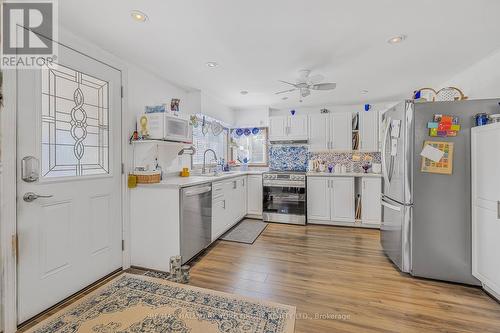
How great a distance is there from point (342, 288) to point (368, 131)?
3164mm

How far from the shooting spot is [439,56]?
8.54 feet

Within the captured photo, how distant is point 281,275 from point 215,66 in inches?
103

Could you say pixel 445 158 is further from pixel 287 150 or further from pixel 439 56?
pixel 287 150

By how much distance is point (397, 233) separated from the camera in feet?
8.20

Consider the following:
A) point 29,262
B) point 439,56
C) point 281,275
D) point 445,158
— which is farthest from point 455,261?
point 29,262

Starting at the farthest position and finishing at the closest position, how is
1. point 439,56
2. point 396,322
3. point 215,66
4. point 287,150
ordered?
1. point 287,150
2. point 215,66
3. point 439,56
4. point 396,322

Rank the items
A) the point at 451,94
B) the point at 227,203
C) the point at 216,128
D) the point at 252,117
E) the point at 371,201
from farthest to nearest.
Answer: the point at 252,117
the point at 216,128
the point at 371,201
the point at 227,203
the point at 451,94

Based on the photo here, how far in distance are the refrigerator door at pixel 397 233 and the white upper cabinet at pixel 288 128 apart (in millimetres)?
2187

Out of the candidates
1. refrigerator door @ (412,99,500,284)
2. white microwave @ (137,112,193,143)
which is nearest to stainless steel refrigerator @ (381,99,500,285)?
refrigerator door @ (412,99,500,284)

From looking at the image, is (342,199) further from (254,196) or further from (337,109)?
(337,109)

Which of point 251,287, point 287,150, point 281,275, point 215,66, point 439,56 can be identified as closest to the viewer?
point 251,287

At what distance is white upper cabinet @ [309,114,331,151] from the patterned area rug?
3313 mm

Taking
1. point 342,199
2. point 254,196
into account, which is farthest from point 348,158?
point 254,196

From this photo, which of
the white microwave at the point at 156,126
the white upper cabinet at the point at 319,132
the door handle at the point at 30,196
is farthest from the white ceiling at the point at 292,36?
the door handle at the point at 30,196
